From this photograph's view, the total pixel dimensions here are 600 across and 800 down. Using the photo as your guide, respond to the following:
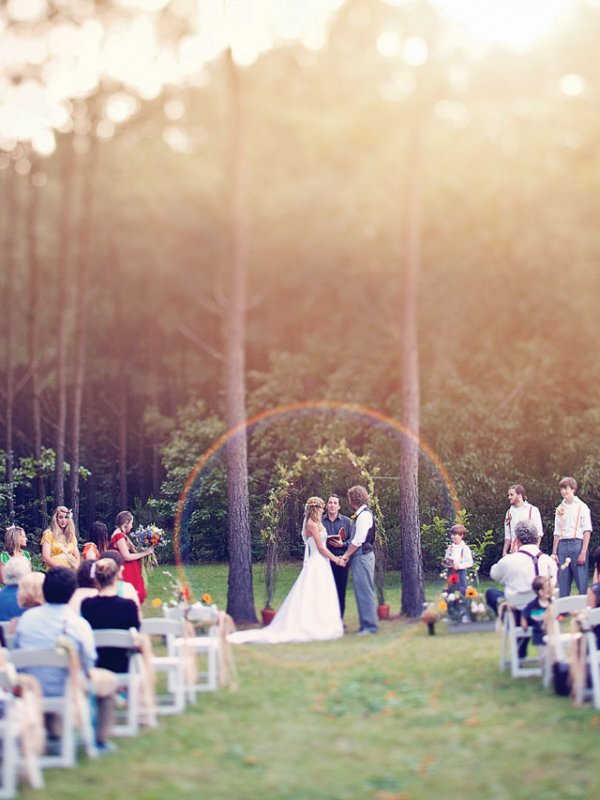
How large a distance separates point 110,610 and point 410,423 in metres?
9.43

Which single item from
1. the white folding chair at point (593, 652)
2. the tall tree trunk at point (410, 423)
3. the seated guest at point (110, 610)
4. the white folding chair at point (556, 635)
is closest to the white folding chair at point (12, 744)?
the seated guest at point (110, 610)

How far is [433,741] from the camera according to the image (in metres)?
8.65

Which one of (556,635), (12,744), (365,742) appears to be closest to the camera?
(12,744)

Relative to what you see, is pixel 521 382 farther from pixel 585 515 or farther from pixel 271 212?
pixel 585 515

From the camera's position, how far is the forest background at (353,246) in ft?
91.4

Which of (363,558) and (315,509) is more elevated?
(315,509)

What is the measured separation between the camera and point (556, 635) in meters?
10.3

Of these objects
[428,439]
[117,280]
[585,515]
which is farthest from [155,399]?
[585,515]

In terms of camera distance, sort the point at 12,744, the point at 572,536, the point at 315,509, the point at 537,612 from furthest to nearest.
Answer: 1. the point at 572,536
2. the point at 315,509
3. the point at 537,612
4. the point at 12,744

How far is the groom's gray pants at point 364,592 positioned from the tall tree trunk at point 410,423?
76.7 inches

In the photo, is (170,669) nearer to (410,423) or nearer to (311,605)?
(311,605)

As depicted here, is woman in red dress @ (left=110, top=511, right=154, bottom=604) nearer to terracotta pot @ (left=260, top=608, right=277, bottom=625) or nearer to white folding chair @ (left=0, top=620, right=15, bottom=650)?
terracotta pot @ (left=260, top=608, right=277, bottom=625)

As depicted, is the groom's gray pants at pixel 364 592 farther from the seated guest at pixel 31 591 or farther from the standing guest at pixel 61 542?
the seated guest at pixel 31 591

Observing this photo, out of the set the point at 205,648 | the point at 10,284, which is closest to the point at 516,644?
the point at 205,648
